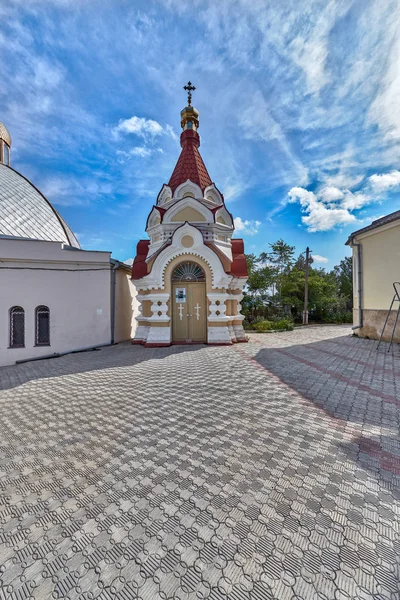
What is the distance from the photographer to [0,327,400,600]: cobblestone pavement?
5.35 ft

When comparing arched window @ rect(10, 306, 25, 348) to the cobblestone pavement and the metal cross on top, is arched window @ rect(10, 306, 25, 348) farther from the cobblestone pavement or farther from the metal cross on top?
the metal cross on top

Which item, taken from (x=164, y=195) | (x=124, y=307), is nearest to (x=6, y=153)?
(x=164, y=195)

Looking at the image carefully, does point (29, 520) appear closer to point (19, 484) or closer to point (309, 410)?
point (19, 484)

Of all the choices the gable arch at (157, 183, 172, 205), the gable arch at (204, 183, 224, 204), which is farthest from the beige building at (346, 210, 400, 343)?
the gable arch at (157, 183, 172, 205)

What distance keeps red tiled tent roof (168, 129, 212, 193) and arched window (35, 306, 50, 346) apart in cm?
755

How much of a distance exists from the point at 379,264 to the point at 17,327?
1444cm

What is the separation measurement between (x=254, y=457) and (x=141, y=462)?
1272 mm

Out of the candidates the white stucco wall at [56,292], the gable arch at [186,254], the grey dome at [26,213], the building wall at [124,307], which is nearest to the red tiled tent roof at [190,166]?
the gable arch at [186,254]

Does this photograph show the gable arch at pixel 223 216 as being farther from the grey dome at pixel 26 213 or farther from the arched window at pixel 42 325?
the arched window at pixel 42 325

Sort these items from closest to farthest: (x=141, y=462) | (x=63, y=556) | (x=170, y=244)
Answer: (x=63, y=556)
(x=141, y=462)
(x=170, y=244)

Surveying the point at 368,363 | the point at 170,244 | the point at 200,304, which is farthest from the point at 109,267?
the point at 368,363

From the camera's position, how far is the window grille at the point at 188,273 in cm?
1040

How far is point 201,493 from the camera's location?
238 centimetres

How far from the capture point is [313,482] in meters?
2.49
